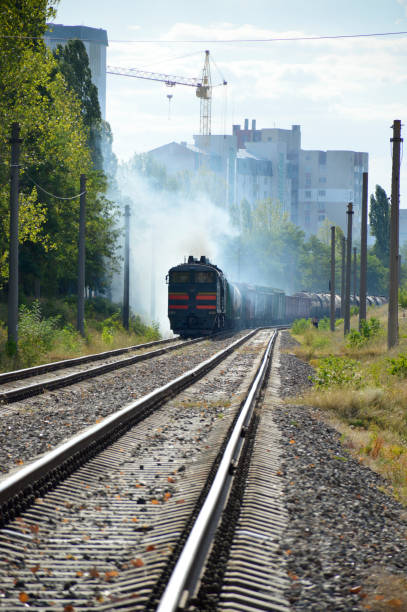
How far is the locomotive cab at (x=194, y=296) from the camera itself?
115 feet

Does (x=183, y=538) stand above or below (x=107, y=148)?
below

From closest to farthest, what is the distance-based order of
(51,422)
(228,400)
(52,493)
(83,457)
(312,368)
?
1. (52,493)
2. (83,457)
3. (51,422)
4. (228,400)
5. (312,368)

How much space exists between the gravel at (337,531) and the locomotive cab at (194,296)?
25571mm

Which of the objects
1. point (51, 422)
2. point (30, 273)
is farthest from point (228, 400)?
point (30, 273)

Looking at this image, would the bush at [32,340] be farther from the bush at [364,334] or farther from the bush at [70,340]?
the bush at [364,334]

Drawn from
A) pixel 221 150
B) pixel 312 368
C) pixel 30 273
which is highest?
pixel 221 150

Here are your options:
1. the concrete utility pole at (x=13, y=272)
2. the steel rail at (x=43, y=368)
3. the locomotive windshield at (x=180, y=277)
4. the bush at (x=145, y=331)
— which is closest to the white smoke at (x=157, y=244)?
the bush at (x=145, y=331)

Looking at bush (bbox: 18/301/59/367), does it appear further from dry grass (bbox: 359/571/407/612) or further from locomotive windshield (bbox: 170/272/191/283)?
dry grass (bbox: 359/571/407/612)

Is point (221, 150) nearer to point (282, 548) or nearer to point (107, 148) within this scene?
point (107, 148)

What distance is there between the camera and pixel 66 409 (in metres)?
11.9

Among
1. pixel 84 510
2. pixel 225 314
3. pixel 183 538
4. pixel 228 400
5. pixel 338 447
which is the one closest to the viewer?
pixel 183 538

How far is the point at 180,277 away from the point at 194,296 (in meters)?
1.18

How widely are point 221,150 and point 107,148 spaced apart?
4541 inches

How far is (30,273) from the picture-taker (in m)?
33.8
